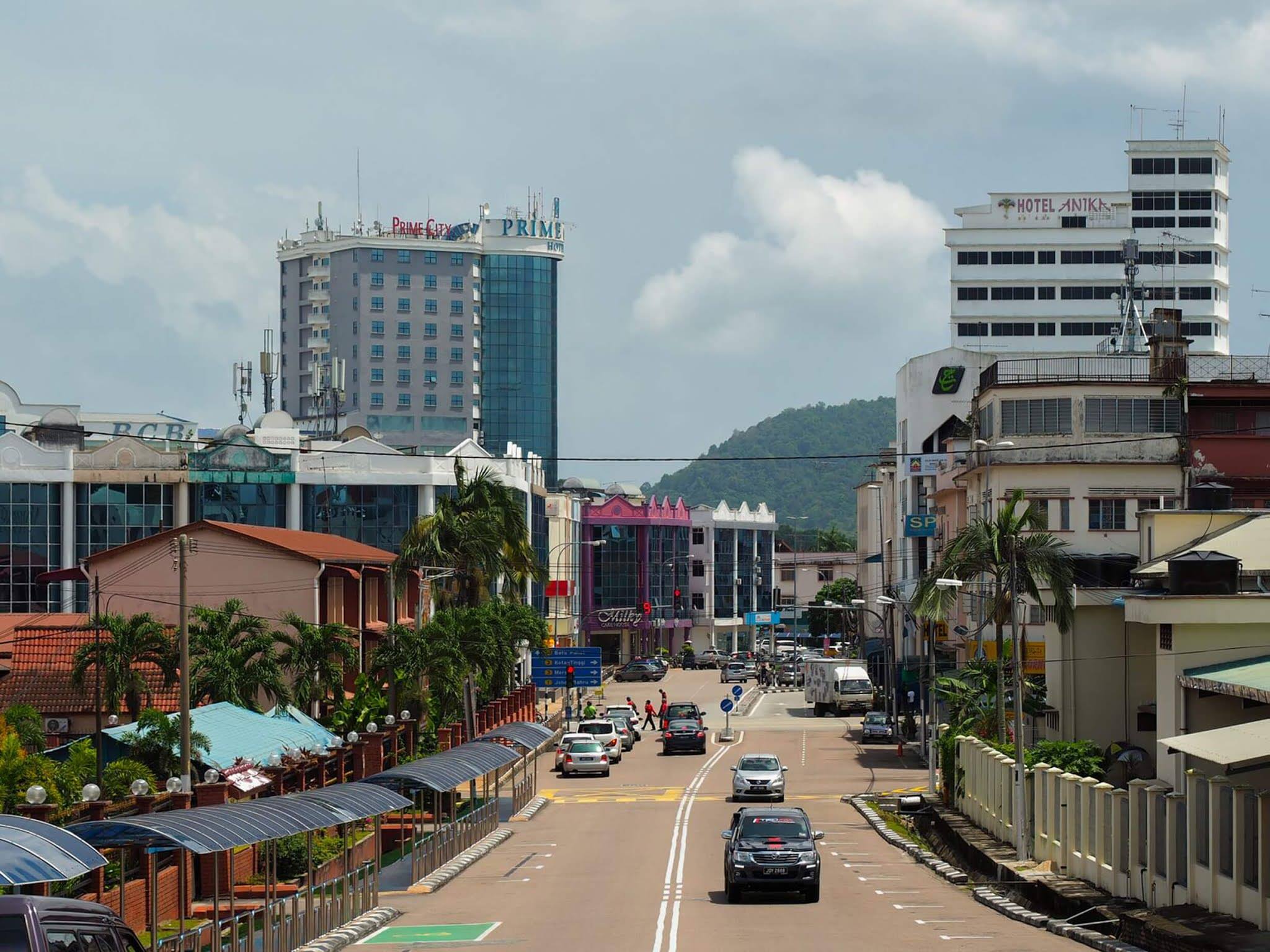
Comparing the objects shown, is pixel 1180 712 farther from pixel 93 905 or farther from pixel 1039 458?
pixel 1039 458

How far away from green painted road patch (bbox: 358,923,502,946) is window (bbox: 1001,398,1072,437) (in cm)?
4113

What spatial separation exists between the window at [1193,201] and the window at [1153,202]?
0.47 m

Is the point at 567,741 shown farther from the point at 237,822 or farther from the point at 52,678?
the point at 237,822

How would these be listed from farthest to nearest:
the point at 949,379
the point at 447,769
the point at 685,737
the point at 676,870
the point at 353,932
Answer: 1. the point at 949,379
2. the point at 685,737
3. the point at 447,769
4. the point at 676,870
5. the point at 353,932

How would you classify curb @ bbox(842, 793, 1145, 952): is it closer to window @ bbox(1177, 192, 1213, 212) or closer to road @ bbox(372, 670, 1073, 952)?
road @ bbox(372, 670, 1073, 952)

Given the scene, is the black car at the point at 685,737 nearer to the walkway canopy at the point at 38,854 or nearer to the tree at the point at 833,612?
the walkway canopy at the point at 38,854

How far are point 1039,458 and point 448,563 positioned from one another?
76.0 ft

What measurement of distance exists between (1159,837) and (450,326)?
149 meters

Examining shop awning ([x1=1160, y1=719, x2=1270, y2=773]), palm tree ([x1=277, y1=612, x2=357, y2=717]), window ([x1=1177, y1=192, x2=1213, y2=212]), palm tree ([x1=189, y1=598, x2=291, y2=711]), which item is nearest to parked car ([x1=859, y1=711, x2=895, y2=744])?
palm tree ([x1=277, y1=612, x2=357, y2=717])

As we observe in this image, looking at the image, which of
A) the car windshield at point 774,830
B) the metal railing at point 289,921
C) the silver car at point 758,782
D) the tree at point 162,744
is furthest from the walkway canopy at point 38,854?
the silver car at point 758,782

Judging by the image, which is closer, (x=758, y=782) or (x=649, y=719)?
(x=758, y=782)

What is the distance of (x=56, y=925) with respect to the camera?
1441 cm

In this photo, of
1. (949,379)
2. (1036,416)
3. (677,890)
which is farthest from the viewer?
(949,379)

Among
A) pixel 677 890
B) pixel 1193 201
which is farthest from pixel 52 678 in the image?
pixel 1193 201
